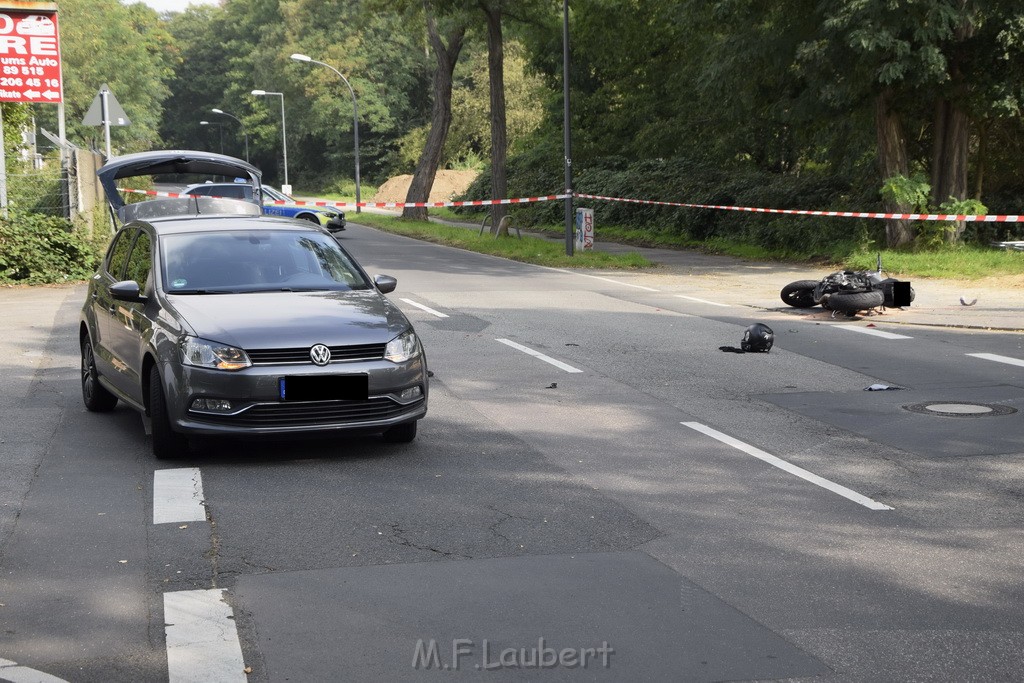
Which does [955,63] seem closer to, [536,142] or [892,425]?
[892,425]

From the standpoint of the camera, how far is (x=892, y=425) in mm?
9312

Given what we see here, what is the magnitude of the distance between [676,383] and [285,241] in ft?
12.4

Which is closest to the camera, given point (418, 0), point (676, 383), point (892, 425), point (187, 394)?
point (187, 394)

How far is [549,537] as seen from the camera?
250 inches

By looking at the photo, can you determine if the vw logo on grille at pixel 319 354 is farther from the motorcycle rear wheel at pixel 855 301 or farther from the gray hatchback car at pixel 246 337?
the motorcycle rear wheel at pixel 855 301

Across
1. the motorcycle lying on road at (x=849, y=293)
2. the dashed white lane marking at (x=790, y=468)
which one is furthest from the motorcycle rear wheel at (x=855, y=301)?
the dashed white lane marking at (x=790, y=468)

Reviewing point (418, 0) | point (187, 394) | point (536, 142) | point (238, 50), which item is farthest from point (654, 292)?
point (238, 50)

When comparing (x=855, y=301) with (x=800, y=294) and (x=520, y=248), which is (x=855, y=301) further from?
(x=520, y=248)


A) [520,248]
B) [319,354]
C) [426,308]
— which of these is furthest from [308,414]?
[520,248]

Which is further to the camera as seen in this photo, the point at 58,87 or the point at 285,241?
the point at 58,87

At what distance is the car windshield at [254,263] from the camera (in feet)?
29.3

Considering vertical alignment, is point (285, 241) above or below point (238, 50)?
below

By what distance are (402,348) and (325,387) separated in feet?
2.08

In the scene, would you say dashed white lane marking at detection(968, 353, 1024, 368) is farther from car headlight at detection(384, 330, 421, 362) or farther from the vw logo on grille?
the vw logo on grille
